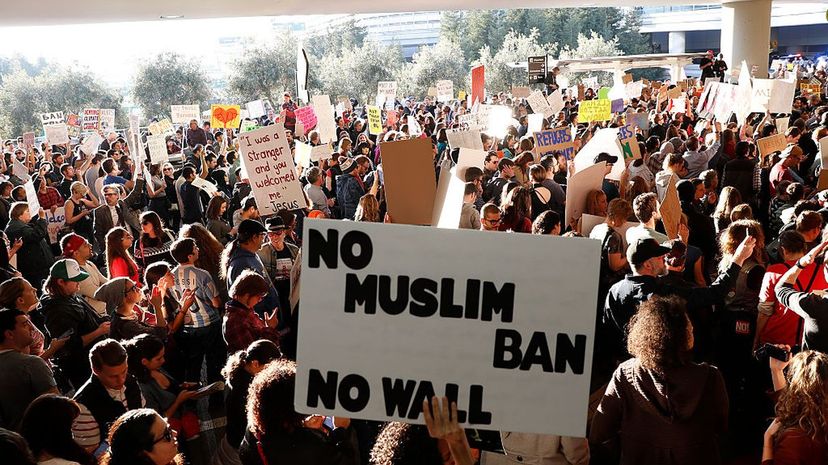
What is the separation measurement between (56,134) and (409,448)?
18.5 m

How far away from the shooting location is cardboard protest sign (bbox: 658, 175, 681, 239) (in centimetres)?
682

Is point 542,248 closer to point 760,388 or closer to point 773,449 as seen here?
point 773,449

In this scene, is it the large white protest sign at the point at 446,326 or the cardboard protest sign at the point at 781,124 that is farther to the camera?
the cardboard protest sign at the point at 781,124

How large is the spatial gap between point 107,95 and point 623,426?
44.8 metres

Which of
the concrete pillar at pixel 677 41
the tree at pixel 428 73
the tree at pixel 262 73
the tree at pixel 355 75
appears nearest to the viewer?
the tree at pixel 262 73

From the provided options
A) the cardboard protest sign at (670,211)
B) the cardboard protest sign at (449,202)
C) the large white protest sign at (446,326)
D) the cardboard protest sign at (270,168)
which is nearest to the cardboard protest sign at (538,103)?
the cardboard protest sign at (270,168)

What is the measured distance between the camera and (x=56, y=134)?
19.3 meters

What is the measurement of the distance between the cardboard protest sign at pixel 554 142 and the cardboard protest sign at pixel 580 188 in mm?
3427

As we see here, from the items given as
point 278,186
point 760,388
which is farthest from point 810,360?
point 278,186

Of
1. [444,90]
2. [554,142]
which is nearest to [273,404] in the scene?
[554,142]

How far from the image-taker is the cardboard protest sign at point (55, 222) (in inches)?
460

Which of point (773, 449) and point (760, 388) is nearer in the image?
point (773, 449)

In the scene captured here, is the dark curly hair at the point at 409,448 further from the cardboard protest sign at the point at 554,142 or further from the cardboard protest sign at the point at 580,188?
the cardboard protest sign at the point at 554,142

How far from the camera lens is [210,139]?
2370 cm
